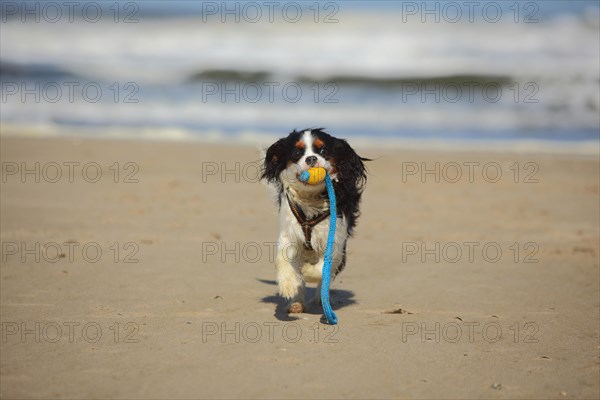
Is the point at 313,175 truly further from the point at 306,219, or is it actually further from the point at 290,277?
the point at 290,277

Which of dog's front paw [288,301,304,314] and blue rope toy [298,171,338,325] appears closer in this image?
blue rope toy [298,171,338,325]

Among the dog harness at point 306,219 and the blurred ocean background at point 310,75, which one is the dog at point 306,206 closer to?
the dog harness at point 306,219

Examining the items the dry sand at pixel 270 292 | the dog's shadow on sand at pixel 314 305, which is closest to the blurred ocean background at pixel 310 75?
the dry sand at pixel 270 292

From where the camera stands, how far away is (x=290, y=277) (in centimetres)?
519

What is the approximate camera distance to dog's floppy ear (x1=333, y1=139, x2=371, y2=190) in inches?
211

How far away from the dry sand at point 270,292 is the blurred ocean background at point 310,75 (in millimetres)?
4617

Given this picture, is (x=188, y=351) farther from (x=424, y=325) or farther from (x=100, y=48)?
(x=100, y=48)

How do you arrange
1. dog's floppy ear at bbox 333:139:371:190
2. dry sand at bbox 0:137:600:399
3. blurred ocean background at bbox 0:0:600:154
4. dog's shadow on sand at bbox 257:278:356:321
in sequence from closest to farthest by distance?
dry sand at bbox 0:137:600:399
dog's shadow on sand at bbox 257:278:356:321
dog's floppy ear at bbox 333:139:371:190
blurred ocean background at bbox 0:0:600:154

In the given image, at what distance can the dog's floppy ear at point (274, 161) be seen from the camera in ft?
17.7

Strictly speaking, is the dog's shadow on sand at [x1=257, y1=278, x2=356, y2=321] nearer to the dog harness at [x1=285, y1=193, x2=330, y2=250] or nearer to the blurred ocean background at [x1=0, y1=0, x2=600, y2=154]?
the dog harness at [x1=285, y1=193, x2=330, y2=250]

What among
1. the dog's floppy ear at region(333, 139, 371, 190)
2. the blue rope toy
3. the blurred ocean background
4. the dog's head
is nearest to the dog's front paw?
the blue rope toy

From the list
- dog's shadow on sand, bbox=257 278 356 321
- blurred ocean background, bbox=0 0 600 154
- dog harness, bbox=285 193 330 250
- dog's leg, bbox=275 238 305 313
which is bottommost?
dog's shadow on sand, bbox=257 278 356 321

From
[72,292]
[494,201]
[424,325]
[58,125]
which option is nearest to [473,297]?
[424,325]

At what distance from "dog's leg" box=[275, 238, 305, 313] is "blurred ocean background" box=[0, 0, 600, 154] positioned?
839cm
